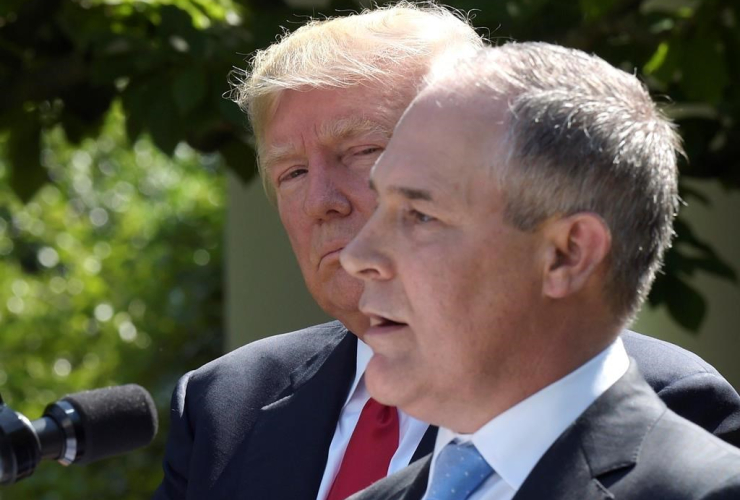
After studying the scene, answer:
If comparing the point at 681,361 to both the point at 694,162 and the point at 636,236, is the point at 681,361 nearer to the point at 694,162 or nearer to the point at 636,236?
the point at 636,236

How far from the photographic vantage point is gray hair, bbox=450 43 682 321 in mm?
1755

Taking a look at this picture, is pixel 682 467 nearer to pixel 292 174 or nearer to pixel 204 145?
pixel 292 174

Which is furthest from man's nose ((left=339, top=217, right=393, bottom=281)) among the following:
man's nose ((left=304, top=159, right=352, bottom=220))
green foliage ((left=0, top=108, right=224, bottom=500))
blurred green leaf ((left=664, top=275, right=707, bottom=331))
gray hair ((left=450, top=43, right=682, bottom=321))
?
green foliage ((left=0, top=108, right=224, bottom=500))

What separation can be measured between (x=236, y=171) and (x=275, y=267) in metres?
1.49

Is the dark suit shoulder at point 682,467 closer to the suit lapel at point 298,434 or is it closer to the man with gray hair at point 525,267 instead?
the man with gray hair at point 525,267

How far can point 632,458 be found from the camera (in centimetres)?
169

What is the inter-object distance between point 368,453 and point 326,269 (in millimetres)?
400

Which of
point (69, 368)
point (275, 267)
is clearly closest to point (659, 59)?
point (275, 267)

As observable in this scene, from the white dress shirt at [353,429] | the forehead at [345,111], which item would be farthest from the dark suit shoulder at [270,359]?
the forehead at [345,111]

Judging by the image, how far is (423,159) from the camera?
6.05 ft

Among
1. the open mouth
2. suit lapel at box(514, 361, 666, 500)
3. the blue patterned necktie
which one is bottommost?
the blue patterned necktie

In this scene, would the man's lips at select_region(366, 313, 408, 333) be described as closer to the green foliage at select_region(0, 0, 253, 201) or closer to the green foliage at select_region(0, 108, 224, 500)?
the green foliage at select_region(0, 0, 253, 201)

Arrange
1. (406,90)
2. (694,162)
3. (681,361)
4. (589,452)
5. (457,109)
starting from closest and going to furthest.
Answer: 1. (589,452)
2. (457,109)
3. (681,361)
4. (406,90)
5. (694,162)

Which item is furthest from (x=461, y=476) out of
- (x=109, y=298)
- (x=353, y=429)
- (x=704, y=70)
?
(x=109, y=298)
